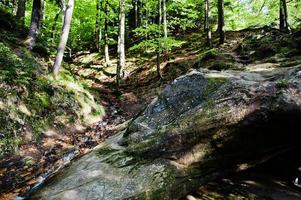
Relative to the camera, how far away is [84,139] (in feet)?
40.0

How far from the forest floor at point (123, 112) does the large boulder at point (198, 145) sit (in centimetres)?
58

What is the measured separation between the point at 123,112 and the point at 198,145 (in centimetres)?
958

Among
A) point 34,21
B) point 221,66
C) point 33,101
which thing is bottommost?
point 33,101

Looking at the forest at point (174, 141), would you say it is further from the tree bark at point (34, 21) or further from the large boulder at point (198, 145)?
the tree bark at point (34, 21)

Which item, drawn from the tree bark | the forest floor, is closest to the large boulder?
the forest floor

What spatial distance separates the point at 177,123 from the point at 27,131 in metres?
5.94

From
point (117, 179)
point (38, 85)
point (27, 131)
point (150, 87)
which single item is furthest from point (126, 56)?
point (117, 179)

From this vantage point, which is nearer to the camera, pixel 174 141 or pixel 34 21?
pixel 174 141

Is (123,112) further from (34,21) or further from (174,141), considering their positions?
(174,141)

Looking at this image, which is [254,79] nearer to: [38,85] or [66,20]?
[38,85]

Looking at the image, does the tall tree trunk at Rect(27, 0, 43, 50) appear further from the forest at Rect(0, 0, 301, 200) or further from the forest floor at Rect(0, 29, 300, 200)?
the forest floor at Rect(0, 29, 300, 200)

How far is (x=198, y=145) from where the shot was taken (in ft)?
24.0

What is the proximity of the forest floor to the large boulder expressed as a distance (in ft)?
1.91

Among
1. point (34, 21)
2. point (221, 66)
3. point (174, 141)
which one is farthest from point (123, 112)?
point (174, 141)
